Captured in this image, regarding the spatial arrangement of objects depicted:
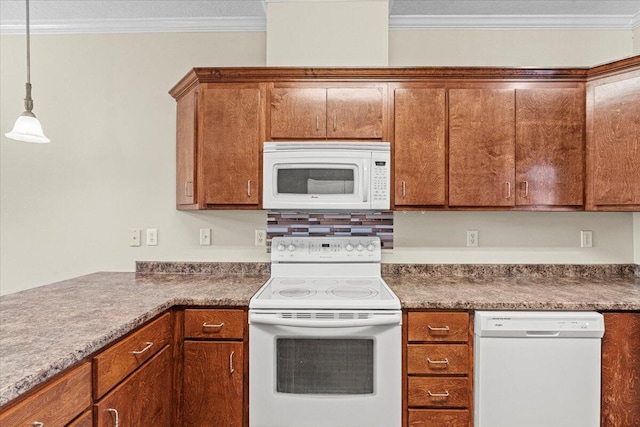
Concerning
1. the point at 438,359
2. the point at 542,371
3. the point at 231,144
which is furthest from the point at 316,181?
the point at 542,371

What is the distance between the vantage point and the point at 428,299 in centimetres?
186

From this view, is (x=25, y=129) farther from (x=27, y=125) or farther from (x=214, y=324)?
(x=214, y=324)

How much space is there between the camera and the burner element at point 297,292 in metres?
1.93

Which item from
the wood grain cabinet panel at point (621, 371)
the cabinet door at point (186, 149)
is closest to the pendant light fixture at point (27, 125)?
the cabinet door at point (186, 149)

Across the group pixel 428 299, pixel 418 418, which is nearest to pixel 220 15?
pixel 428 299

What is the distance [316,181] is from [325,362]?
0.97 meters

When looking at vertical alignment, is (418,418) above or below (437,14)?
below

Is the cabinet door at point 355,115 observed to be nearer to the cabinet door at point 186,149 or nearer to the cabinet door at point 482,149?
the cabinet door at point 482,149

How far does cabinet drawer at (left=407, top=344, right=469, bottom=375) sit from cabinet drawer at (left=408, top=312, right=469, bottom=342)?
0.12 feet

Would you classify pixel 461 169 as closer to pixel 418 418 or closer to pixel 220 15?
pixel 418 418

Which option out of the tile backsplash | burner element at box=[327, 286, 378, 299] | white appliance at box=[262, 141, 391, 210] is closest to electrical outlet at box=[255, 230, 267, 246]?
the tile backsplash

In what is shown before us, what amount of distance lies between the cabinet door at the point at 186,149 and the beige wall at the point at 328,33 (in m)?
0.58

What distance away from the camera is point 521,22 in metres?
2.53

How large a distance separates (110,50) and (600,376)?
3478mm
